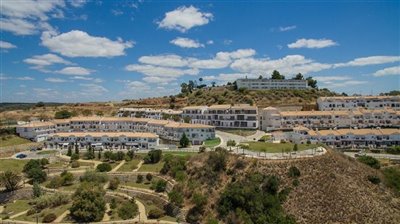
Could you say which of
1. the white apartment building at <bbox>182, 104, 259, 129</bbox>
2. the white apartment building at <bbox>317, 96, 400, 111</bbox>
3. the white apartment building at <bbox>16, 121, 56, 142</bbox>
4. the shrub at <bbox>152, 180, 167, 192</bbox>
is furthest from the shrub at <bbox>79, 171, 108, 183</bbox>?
the white apartment building at <bbox>317, 96, 400, 111</bbox>

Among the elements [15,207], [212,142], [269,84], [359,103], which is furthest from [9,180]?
[269,84]

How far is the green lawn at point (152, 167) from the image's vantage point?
201ft

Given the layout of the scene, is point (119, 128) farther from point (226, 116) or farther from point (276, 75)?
point (276, 75)

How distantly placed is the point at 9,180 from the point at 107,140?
23.9 m

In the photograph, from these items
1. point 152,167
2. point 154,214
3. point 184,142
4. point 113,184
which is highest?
point 184,142

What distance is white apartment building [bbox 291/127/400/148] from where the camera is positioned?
235 feet

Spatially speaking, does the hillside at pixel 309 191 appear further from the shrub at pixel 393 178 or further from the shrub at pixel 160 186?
the shrub at pixel 160 186

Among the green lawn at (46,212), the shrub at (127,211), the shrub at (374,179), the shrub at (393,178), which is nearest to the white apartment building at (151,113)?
the green lawn at (46,212)

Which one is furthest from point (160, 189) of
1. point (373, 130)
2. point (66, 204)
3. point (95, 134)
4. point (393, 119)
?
Answer: point (393, 119)

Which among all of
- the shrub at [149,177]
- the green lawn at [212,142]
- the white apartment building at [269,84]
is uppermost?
the white apartment building at [269,84]

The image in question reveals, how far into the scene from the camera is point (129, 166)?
63406 mm

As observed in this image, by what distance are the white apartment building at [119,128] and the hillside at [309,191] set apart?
20.3 meters

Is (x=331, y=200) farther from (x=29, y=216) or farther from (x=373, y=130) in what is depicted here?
(x=29, y=216)

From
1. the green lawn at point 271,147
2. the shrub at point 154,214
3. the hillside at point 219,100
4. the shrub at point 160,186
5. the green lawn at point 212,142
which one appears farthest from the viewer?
the hillside at point 219,100
